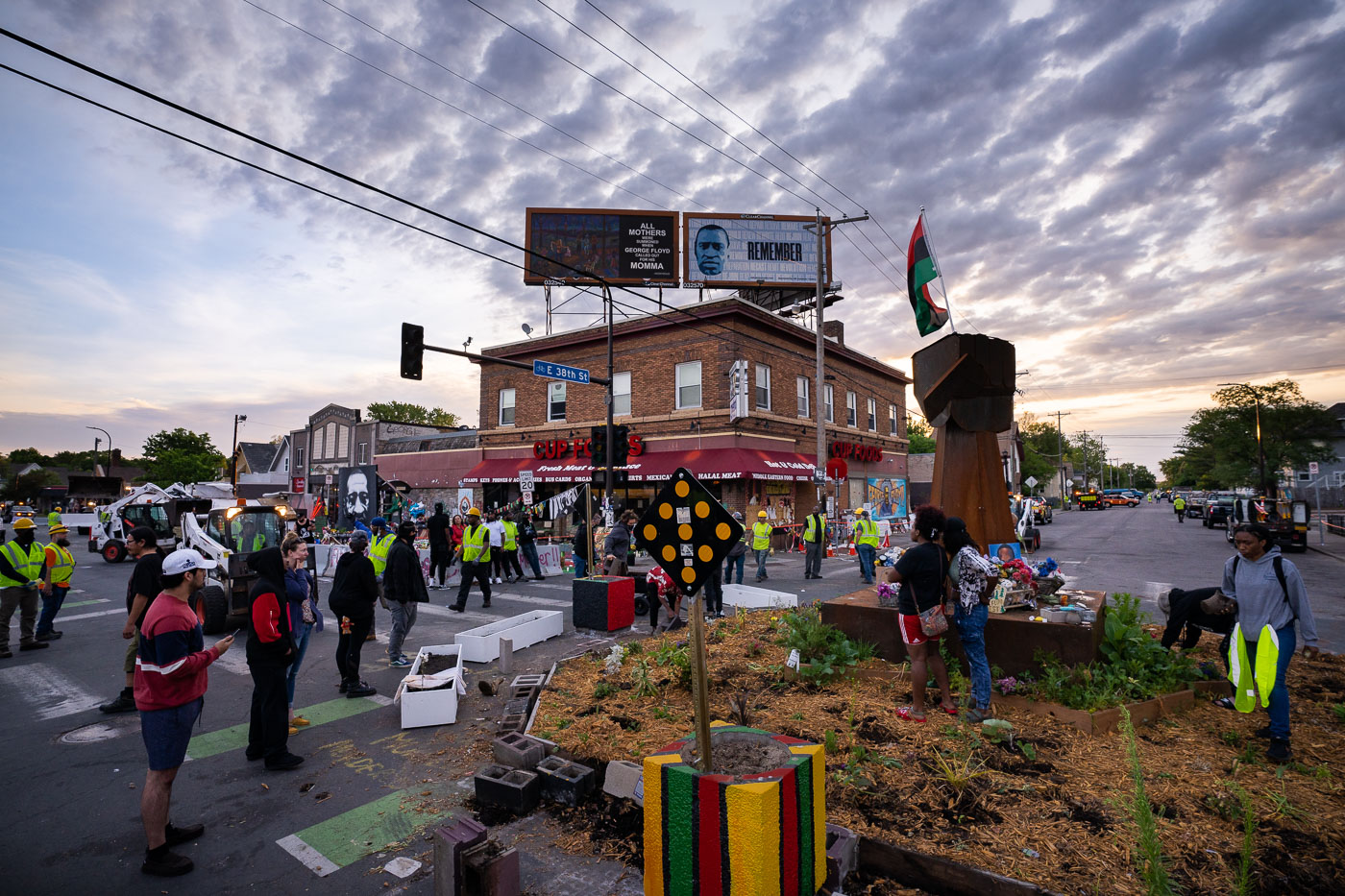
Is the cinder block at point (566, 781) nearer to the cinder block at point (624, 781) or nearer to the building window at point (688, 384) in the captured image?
the cinder block at point (624, 781)

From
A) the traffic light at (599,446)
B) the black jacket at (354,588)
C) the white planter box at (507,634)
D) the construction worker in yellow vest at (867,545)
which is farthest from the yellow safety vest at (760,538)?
the black jacket at (354,588)

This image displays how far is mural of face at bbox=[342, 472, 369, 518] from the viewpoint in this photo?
19.2 metres

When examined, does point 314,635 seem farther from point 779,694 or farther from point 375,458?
point 375,458

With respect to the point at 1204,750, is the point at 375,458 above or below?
above

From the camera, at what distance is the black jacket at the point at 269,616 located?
5207mm

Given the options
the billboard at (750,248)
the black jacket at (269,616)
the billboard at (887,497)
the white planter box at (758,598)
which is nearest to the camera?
the black jacket at (269,616)

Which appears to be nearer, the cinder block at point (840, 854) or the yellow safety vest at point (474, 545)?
the cinder block at point (840, 854)

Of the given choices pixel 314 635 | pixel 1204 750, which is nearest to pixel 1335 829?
pixel 1204 750

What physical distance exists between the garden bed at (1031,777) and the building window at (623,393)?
19.2 meters

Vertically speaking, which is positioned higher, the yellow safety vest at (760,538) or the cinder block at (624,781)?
the yellow safety vest at (760,538)

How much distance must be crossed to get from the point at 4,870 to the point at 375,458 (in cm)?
3536

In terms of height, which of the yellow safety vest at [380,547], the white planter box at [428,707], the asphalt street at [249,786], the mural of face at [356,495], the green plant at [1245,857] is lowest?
the asphalt street at [249,786]

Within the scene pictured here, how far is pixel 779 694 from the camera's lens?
6.13m

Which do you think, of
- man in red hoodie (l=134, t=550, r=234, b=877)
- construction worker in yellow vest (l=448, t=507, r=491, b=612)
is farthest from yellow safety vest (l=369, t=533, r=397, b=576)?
man in red hoodie (l=134, t=550, r=234, b=877)
